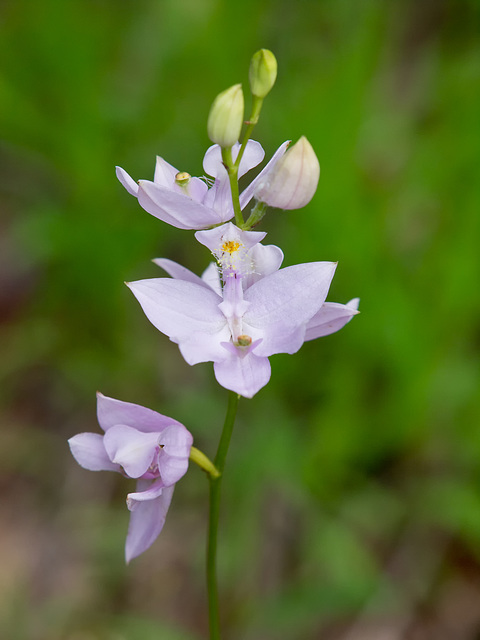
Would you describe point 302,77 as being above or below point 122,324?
above

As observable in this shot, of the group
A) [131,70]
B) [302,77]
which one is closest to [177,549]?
[302,77]

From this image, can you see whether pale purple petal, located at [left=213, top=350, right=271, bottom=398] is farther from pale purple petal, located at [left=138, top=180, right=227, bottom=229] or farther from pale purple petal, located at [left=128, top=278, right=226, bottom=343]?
pale purple petal, located at [left=138, top=180, right=227, bottom=229]

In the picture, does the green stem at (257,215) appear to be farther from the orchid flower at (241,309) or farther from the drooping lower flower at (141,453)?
the drooping lower flower at (141,453)

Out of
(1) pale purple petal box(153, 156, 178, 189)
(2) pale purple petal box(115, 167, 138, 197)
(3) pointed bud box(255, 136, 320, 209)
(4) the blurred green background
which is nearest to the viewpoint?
(3) pointed bud box(255, 136, 320, 209)

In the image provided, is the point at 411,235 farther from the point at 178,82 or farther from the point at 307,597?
the point at 307,597

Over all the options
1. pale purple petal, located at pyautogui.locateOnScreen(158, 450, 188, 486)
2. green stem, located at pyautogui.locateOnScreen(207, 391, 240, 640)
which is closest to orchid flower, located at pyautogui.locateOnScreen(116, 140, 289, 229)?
green stem, located at pyautogui.locateOnScreen(207, 391, 240, 640)

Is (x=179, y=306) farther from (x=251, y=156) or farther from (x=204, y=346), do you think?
(x=251, y=156)
